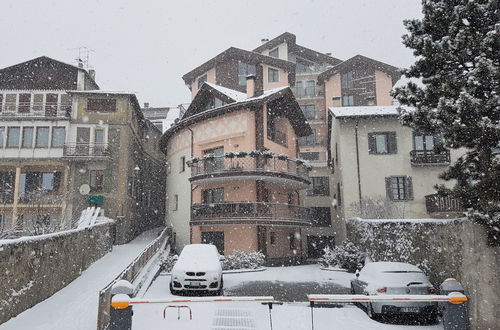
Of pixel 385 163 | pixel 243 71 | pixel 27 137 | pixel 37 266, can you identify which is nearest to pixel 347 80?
pixel 243 71

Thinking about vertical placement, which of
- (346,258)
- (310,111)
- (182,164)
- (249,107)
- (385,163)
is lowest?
(346,258)

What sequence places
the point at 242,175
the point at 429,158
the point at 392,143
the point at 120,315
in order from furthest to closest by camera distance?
the point at 392,143
the point at 429,158
the point at 242,175
the point at 120,315

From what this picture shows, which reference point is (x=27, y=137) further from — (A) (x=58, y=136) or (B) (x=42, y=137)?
(A) (x=58, y=136)

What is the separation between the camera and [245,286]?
16.8 metres

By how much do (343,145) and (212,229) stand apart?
36.0 feet

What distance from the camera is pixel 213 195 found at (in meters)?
27.5

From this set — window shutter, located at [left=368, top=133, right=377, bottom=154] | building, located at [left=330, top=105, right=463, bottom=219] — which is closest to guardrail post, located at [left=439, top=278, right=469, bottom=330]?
building, located at [left=330, top=105, right=463, bottom=219]

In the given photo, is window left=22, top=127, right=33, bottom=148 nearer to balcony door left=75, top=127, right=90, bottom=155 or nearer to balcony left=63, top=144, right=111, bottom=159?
balcony left=63, top=144, right=111, bottom=159

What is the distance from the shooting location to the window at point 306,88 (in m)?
49.7

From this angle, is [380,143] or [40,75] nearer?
[380,143]

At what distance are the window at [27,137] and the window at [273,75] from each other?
22.6m

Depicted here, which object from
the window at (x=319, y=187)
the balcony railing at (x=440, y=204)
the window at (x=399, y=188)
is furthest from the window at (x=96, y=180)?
the balcony railing at (x=440, y=204)

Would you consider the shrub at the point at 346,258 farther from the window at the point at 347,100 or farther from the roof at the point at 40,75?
the roof at the point at 40,75

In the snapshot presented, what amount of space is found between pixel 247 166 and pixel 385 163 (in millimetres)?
10288
